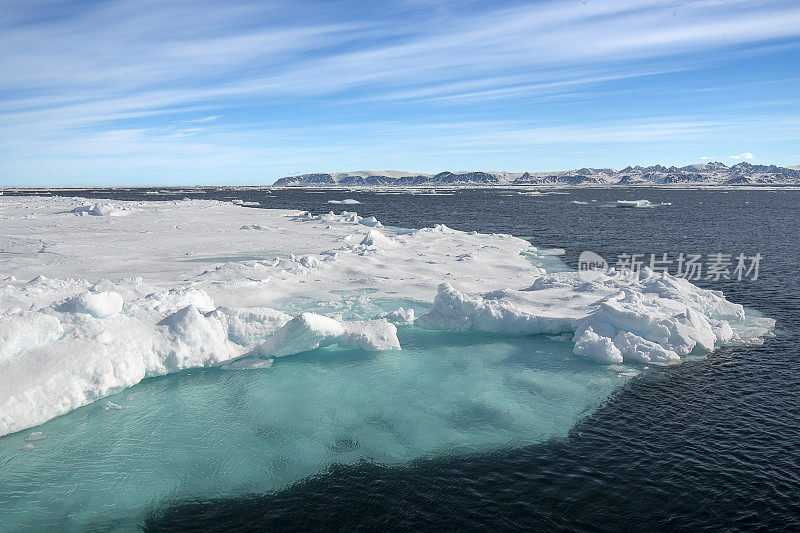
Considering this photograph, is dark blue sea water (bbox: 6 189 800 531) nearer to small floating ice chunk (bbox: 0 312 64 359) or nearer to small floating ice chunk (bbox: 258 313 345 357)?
small floating ice chunk (bbox: 258 313 345 357)

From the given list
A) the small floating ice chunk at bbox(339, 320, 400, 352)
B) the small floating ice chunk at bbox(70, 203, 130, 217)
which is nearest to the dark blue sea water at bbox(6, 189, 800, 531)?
the small floating ice chunk at bbox(339, 320, 400, 352)

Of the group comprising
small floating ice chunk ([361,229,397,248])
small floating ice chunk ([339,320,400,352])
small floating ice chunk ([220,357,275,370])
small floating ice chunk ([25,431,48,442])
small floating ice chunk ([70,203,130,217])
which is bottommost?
small floating ice chunk ([25,431,48,442])

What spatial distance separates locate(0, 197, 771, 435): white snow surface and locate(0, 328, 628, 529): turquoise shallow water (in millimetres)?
717

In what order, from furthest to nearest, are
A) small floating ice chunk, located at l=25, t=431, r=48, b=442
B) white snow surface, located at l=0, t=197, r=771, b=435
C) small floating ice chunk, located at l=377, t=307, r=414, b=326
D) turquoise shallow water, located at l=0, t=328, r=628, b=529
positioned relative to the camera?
small floating ice chunk, located at l=377, t=307, r=414, b=326 → white snow surface, located at l=0, t=197, r=771, b=435 → small floating ice chunk, located at l=25, t=431, r=48, b=442 → turquoise shallow water, located at l=0, t=328, r=628, b=529

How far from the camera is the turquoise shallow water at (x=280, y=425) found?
9555 millimetres

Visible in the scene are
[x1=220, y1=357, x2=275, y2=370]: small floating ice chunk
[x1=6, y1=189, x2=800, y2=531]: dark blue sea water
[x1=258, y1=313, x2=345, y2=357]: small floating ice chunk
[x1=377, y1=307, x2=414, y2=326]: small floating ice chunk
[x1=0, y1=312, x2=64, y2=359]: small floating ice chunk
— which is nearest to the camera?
[x1=6, y1=189, x2=800, y2=531]: dark blue sea water

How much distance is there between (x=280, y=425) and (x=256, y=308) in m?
6.01

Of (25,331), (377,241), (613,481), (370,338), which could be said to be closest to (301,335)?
(370,338)

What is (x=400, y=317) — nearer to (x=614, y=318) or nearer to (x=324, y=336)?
(x=324, y=336)

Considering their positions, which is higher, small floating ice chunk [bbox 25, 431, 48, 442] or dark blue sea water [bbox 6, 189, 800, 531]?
small floating ice chunk [bbox 25, 431, 48, 442]

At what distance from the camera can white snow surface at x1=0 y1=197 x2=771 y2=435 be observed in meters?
12.7

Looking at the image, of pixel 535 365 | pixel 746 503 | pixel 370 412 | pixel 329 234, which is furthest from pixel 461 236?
pixel 746 503

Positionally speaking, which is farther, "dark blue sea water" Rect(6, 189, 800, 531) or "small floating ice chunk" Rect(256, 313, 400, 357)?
"small floating ice chunk" Rect(256, 313, 400, 357)

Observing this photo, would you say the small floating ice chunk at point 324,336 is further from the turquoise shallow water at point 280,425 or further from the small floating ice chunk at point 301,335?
the turquoise shallow water at point 280,425
